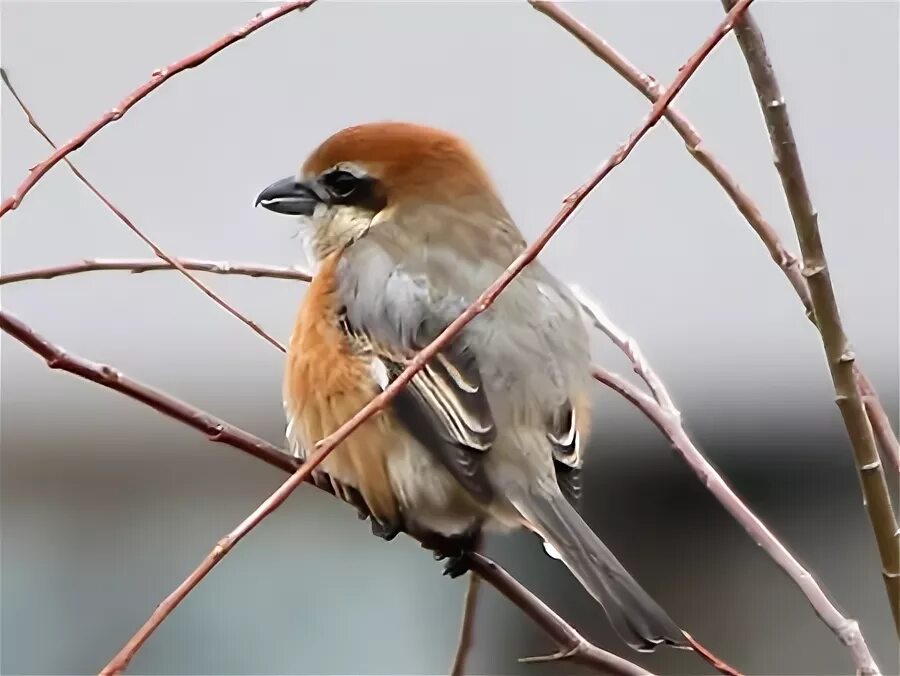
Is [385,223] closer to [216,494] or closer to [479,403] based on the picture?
[479,403]

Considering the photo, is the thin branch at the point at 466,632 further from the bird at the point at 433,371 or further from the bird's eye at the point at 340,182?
the bird's eye at the point at 340,182

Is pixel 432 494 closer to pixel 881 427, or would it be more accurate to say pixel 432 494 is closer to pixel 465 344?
pixel 465 344

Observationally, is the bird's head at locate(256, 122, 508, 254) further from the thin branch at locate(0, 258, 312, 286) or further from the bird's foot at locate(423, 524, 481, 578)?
the bird's foot at locate(423, 524, 481, 578)

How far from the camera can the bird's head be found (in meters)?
1.90

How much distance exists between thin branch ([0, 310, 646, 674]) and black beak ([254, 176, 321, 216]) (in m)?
0.65

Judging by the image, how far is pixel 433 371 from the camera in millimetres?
1575

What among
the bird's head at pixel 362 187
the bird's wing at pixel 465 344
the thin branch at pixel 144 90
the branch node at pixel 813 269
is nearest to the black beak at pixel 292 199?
the bird's head at pixel 362 187

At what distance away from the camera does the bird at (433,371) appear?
156 centimetres

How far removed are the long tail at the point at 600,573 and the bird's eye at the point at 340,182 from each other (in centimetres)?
60

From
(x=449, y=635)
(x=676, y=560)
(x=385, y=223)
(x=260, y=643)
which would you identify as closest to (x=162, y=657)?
(x=260, y=643)

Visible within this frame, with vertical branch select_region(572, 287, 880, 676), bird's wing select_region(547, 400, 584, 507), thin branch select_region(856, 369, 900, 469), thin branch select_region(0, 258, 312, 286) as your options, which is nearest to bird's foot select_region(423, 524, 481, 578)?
bird's wing select_region(547, 400, 584, 507)

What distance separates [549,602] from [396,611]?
458 millimetres

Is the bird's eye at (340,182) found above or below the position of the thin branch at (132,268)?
above

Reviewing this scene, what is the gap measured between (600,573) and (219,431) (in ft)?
1.58
